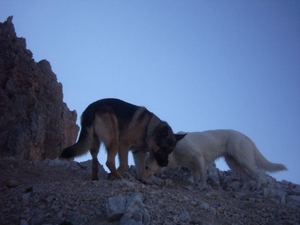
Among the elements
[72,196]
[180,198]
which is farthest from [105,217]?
[180,198]

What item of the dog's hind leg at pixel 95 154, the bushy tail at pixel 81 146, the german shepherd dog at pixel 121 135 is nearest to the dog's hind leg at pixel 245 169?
the german shepherd dog at pixel 121 135

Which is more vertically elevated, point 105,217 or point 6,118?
point 6,118

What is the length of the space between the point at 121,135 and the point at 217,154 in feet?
14.9

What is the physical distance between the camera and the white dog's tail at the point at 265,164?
1209 cm

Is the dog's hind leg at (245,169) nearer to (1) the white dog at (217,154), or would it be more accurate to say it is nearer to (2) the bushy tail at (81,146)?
(1) the white dog at (217,154)

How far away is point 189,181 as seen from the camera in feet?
40.8

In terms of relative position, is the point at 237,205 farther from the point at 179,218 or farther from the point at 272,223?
the point at 179,218

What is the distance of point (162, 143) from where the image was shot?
34.9 ft

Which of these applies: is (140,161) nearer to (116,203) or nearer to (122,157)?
(122,157)

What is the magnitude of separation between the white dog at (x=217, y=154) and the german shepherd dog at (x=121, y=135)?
84 centimetres

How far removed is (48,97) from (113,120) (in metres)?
9.62

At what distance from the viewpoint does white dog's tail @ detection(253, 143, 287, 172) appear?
476 inches

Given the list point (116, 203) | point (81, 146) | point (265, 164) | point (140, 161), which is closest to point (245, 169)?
point (265, 164)

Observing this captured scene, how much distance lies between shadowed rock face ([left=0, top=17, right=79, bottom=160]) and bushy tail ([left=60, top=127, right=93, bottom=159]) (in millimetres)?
7890
